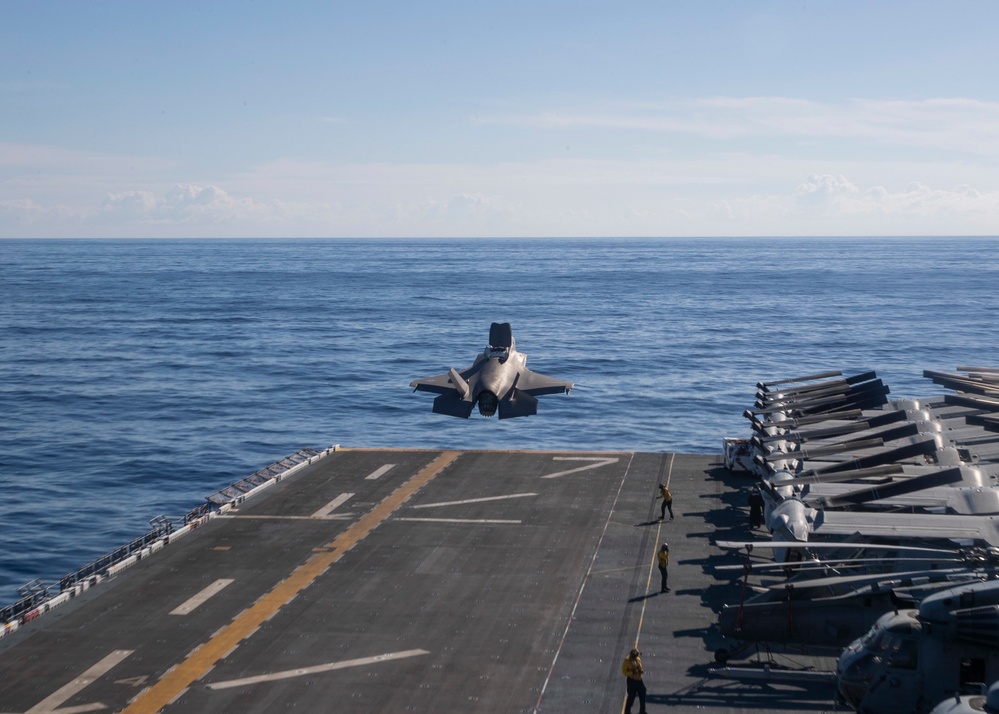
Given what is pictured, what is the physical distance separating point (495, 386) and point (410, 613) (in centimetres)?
2456

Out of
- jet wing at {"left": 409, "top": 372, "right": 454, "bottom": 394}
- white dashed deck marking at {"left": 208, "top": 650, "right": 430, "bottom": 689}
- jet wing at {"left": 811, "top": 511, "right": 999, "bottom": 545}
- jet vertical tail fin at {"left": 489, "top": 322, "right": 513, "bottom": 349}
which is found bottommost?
white dashed deck marking at {"left": 208, "top": 650, "right": 430, "bottom": 689}

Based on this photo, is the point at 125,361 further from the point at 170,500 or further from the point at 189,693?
the point at 189,693

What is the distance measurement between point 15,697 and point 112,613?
23.3ft

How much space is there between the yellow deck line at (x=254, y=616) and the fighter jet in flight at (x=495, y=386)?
7.50 metres

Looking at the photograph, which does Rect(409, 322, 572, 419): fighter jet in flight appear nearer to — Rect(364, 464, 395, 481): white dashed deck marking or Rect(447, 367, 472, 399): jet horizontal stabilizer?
Rect(447, 367, 472, 399): jet horizontal stabilizer

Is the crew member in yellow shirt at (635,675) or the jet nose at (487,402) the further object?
the jet nose at (487,402)

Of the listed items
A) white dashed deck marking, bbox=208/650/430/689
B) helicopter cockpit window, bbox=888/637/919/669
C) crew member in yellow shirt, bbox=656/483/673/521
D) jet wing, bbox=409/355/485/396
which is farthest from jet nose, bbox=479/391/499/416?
helicopter cockpit window, bbox=888/637/919/669

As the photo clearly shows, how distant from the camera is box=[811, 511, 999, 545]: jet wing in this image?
32.6 m

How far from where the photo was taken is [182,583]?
131 ft

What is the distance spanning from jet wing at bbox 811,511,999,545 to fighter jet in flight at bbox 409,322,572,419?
27005mm

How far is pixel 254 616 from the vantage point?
35.8 m

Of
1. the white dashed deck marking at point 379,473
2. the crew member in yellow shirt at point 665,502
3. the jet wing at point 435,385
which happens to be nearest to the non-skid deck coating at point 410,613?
the crew member in yellow shirt at point 665,502

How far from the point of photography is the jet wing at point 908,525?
107ft

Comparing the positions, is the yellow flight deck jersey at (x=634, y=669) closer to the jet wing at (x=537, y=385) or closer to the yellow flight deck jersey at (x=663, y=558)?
the yellow flight deck jersey at (x=663, y=558)
